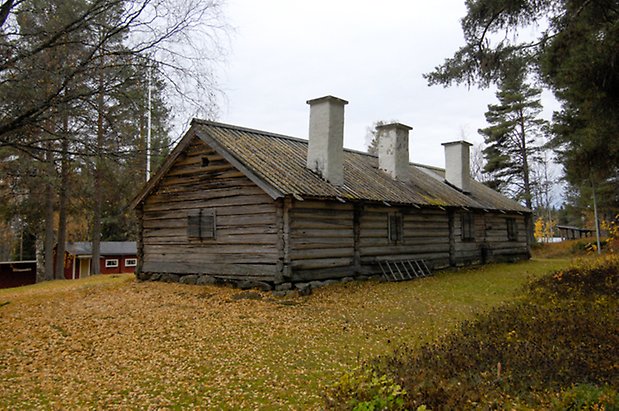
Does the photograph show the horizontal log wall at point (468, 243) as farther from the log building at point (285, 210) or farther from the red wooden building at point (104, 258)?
the red wooden building at point (104, 258)

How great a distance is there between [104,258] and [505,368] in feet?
119

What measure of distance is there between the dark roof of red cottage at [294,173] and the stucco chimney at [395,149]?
450mm

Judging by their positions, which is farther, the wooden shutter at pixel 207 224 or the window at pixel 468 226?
the window at pixel 468 226

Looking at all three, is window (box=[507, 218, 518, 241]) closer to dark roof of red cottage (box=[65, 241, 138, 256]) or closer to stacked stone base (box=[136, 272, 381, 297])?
stacked stone base (box=[136, 272, 381, 297])

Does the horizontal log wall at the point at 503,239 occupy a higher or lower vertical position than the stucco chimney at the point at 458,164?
lower

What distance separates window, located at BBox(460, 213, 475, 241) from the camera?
22.4 meters

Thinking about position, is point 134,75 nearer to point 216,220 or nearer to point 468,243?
point 216,220

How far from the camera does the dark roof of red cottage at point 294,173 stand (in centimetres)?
1432

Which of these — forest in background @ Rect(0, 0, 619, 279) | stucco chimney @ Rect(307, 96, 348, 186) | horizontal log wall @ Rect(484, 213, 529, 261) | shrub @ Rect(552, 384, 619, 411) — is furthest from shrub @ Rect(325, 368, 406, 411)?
horizontal log wall @ Rect(484, 213, 529, 261)

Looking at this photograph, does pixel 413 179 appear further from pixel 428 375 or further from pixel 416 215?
pixel 428 375

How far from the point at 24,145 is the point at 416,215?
1435 centimetres

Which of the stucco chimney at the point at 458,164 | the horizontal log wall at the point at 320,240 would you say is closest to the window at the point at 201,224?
the horizontal log wall at the point at 320,240

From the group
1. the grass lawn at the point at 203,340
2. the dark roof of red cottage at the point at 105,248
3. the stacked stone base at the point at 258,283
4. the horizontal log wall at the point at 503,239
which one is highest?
the horizontal log wall at the point at 503,239

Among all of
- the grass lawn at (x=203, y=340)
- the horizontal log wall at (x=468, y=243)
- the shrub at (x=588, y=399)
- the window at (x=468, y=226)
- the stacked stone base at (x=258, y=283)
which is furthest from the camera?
the window at (x=468, y=226)
